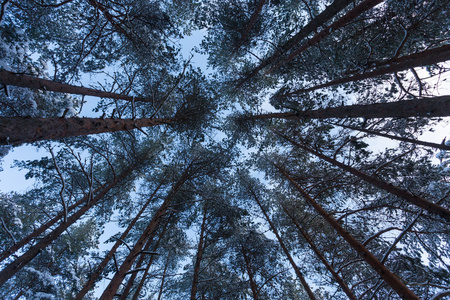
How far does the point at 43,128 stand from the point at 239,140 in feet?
33.4

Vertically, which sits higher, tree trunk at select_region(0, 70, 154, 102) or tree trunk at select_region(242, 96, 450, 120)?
tree trunk at select_region(0, 70, 154, 102)

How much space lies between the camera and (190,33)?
33.6ft

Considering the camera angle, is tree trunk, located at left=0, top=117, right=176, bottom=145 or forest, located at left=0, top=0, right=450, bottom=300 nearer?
tree trunk, located at left=0, top=117, right=176, bottom=145

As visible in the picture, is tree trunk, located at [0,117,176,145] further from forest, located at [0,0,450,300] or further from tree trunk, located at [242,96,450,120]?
tree trunk, located at [242,96,450,120]

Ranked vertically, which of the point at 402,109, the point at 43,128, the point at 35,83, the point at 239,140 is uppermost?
the point at 239,140

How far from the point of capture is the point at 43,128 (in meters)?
3.29

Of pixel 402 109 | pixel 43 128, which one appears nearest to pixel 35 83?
pixel 43 128

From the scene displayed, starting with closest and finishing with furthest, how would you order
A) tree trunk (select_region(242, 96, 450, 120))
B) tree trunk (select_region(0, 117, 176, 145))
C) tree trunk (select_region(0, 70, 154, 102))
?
tree trunk (select_region(0, 117, 176, 145))
tree trunk (select_region(242, 96, 450, 120))
tree trunk (select_region(0, 70, 154, 102))

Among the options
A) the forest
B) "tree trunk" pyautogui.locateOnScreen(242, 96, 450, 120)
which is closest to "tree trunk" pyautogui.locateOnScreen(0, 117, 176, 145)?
the forest

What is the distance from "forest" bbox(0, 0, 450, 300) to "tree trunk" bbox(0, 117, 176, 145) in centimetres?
10

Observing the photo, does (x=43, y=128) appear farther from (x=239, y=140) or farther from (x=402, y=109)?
(x=239, y=140)

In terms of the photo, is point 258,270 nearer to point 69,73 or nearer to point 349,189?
point 349,189

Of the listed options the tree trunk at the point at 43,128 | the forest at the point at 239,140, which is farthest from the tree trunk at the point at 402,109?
the tree trunk at the point at 43,128

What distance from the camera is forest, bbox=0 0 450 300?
19.8 ft
